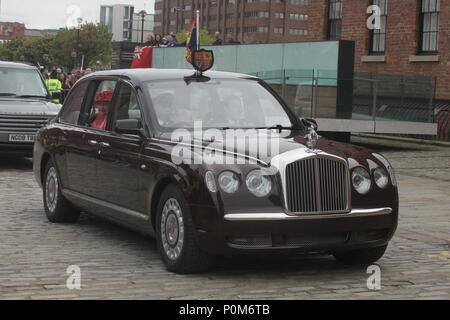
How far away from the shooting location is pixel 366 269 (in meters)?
7.71

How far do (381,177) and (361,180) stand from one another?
0.24 m

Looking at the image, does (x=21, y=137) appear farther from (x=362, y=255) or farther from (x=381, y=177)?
(x=381, y=177)

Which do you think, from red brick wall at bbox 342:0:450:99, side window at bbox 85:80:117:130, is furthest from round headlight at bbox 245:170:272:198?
red brick wall at bbox 342:0:450:99

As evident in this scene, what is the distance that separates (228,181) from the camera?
6934 mm

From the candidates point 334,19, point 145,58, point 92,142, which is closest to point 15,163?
point 92,142

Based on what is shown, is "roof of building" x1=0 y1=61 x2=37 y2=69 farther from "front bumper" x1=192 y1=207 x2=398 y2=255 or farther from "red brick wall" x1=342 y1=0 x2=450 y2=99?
"red brick wall" x1=342 y1=0 x2=450 y2=99

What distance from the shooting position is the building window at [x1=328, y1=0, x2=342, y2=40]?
29.4 meters

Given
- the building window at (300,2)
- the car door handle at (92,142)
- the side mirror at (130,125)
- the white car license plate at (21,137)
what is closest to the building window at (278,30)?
the building window at (300,2)

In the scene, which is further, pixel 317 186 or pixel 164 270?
pixel 164 270

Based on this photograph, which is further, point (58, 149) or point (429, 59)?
point (429, 59)

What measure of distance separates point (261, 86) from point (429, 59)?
55.4 ft

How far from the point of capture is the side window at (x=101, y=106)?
9.01m
